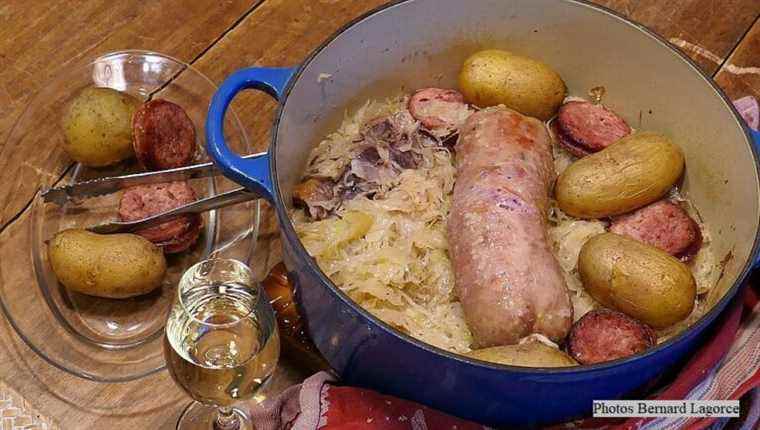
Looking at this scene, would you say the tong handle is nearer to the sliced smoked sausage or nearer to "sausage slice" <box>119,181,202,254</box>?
"sausage slice" <box>119,181,202,254</box>

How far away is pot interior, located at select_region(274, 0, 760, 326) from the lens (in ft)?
A: 4.06

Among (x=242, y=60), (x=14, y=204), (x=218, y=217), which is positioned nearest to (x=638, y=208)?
(x=218, y=217)

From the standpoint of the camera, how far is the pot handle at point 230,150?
111 cm

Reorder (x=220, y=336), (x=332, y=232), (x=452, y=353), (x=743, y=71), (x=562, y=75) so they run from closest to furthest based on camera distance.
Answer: (x=452, y=353)
(x=220, y=336)
(x=332, y=232)
(x=562, y=75)
(x=743, y=71)

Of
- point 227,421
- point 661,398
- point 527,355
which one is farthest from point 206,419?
point 661,398

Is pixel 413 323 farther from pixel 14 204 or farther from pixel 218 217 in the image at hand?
pixel 14 204

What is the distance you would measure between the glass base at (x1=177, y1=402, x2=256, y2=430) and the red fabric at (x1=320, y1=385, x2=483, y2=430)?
0.50 feet

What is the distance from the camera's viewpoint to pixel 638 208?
1.27 metres

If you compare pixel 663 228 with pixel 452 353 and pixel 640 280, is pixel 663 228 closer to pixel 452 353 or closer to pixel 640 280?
pixel 640 280

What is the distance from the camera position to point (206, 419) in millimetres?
1251

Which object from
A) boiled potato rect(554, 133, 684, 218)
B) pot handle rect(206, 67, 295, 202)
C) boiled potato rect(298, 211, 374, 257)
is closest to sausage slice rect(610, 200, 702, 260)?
boiled potato rect(554, 133, 684, 218)

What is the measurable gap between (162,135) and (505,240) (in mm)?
567

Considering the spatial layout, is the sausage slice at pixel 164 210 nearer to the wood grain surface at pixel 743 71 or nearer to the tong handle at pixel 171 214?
the tong handle at pixel 171 214

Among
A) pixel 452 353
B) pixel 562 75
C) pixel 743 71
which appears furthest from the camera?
pixel 743 71
